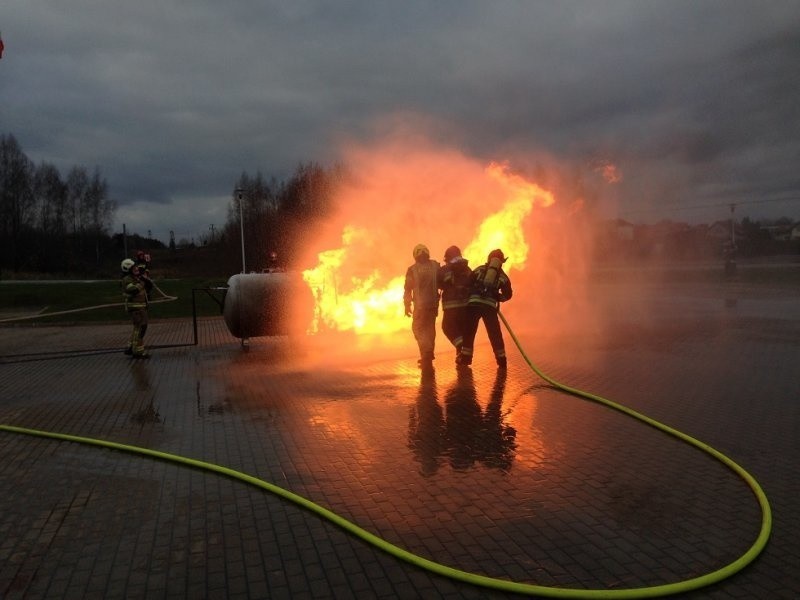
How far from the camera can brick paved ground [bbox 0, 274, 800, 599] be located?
135 inches

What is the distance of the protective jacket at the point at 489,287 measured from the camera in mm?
9070

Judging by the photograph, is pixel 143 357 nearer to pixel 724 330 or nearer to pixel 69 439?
pixel 69 439

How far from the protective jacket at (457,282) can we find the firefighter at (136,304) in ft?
19.0

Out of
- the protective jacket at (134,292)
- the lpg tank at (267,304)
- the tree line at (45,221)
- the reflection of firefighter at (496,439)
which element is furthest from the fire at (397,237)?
the tree line at (45,221)

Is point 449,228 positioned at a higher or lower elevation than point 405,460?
higher

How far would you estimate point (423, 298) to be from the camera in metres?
9.27

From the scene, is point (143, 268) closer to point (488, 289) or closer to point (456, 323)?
point (456, 323)

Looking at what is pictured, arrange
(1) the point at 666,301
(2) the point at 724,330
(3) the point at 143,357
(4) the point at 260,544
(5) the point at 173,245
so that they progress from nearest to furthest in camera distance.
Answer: (4) the point at 260,544 < (3) the point at 143,357 < (2) the point at 724,330 < (1) the point at 666,301 < (5) the point at 173,245

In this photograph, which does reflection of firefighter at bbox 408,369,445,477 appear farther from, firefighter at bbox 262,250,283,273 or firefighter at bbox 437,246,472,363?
firefighter at bbox 262,250,283,273

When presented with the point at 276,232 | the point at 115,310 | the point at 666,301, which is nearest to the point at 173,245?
the point at 276,232

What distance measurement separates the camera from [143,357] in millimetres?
11266

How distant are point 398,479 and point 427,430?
4.30 feet

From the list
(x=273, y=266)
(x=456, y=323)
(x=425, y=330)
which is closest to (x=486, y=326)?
(x=456, y=323)

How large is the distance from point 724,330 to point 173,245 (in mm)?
88971
